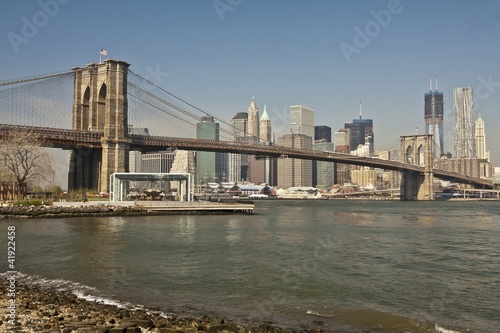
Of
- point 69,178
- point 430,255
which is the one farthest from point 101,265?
point 69,178

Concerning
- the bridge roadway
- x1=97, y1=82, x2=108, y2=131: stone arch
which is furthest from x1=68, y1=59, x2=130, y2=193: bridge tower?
the bridge roadway

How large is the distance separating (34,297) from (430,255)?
63.0 ft

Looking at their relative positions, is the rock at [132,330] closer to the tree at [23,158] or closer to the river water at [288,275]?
the river water at [288,275]

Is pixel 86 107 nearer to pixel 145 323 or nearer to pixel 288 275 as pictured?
pixel 288 275

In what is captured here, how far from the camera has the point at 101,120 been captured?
68562 millimetres

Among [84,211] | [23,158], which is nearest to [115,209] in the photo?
[84,211]

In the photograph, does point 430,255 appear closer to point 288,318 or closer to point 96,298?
point 288,318

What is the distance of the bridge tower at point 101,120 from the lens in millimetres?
64625

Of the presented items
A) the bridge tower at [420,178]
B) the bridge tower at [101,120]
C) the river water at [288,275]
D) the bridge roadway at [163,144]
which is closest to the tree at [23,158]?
the bridge roadway at [163,144]

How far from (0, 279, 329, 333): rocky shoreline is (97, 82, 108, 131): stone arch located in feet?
187

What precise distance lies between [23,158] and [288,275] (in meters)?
43.2

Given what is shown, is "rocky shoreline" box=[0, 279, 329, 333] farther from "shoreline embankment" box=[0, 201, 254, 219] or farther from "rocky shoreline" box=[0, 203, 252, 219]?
"shoreline embankment" box=[0, 201, 254, 219]

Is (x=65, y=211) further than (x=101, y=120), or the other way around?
(x=101, y=120)

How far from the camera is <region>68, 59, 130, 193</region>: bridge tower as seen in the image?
6462 centimetres
